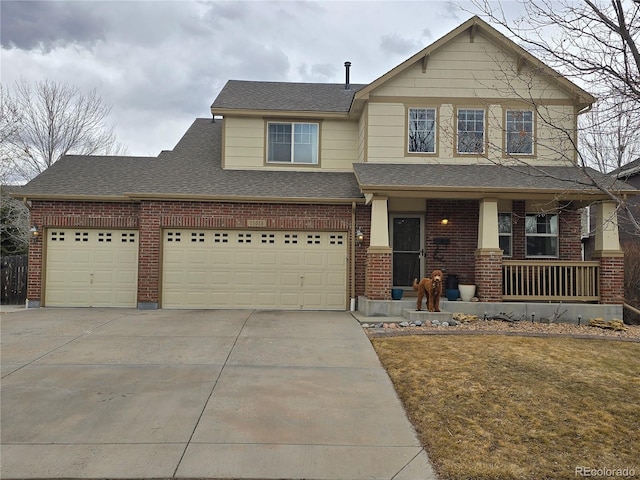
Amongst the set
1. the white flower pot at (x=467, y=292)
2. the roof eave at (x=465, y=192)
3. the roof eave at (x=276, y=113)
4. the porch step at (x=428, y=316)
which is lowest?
the porch step at (x=428, y=316)

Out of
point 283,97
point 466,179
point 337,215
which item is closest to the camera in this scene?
point 466,179

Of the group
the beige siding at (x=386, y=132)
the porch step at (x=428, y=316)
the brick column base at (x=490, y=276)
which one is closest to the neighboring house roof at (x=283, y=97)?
the beige siding at (x=386, y=132)

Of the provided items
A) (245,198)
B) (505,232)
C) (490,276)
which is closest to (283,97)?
(245,198)

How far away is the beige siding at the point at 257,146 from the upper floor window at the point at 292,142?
8.3 inches

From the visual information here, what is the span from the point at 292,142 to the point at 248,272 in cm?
422

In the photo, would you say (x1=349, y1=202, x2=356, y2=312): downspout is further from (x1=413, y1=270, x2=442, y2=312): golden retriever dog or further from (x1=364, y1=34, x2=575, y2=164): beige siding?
(x1=413, y1=270, x2=442, y2=312): golden retriever dog

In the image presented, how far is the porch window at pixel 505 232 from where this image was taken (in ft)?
40.5

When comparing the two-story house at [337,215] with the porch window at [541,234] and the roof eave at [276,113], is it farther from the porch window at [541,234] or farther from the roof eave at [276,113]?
the roof eave at [276,113]

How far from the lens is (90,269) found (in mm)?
12094

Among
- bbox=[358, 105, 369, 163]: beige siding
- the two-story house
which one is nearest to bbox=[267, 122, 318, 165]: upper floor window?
the two-story house

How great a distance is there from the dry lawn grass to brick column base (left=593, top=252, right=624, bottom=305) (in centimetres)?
298

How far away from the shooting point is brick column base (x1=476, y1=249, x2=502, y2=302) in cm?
1070

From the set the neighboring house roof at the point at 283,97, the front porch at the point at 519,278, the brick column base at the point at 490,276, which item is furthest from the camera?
the neighboring house roof at the point at 283,97

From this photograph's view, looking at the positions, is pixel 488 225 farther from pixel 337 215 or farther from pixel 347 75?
pixel 347 75
